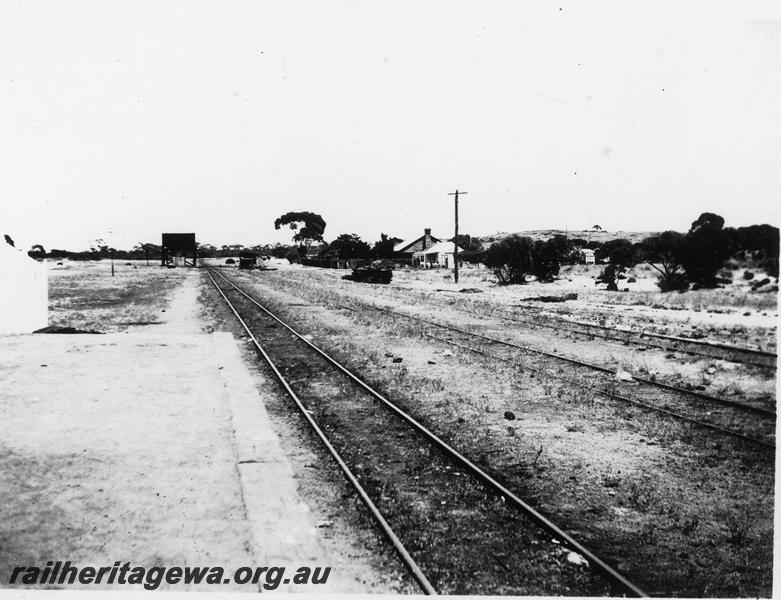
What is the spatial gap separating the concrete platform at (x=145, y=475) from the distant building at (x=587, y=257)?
35.3 meters

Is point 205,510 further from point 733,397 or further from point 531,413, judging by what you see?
point 733,397

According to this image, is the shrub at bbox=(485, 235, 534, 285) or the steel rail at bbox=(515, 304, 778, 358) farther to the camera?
the shrub at bbox=(485, 235, 534, 285)

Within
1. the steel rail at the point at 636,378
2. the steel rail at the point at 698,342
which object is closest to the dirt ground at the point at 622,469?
the steel rail at the point at 636,378

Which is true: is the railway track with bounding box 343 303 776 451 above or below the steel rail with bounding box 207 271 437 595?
above

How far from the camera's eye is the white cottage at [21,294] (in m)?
12.0

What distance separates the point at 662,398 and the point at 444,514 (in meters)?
5.22

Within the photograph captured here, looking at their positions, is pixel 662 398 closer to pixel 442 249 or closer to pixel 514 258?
pixel 514 258

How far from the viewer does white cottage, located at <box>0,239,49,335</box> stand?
472 inches

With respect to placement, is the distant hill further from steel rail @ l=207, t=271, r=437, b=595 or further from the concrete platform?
the concrete platform

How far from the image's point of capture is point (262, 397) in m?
8.41

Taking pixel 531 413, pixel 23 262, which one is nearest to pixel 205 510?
pixel 531 413

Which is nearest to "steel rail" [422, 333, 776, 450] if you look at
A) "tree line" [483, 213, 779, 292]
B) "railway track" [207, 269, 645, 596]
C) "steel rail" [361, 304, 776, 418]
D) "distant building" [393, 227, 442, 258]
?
"steel rail" [361, 304, 776, 418]

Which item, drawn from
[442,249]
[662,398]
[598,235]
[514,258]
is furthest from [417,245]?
[662,398]

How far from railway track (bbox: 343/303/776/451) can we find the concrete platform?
519 cm
